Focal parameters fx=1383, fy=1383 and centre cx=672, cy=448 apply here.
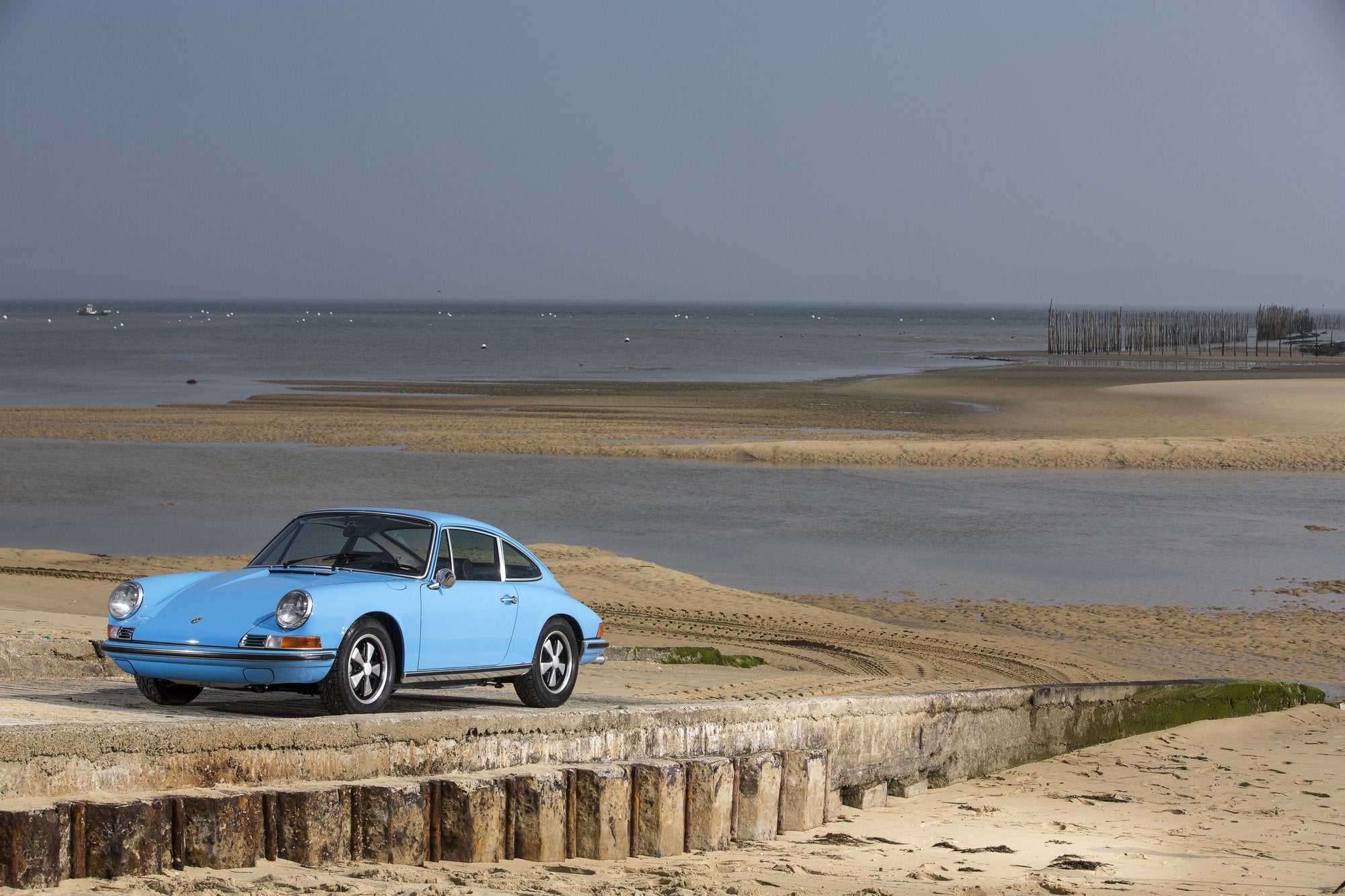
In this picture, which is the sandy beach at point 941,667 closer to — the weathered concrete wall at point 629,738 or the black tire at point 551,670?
the weathered concrete wall at point 629,738

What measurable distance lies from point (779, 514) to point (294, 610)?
17.4 m

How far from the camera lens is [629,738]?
25.4 feet

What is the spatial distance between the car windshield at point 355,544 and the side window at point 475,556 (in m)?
0.25

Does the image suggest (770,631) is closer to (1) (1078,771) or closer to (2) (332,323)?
(1) (1078,771)

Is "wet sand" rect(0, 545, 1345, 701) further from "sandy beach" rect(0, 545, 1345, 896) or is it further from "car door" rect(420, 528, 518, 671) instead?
"car door" rect(420, 528, 518, 671)

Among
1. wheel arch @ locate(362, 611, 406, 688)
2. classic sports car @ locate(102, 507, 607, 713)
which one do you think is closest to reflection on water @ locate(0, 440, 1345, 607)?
classic sports car @ locate(102, 507, 607, 713)

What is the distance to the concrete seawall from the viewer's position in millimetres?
5660

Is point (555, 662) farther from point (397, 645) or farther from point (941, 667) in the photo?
point (941, 667)

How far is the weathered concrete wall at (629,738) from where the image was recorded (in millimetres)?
6008

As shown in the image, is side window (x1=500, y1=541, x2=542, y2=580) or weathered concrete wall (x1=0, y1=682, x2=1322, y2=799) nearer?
weathered concrete wall (x1=0, y1=682, x2=1322, y2=799)

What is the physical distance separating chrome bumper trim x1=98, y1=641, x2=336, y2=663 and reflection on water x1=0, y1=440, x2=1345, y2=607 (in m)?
11.1

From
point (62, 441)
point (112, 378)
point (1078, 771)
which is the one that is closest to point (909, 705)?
point (1078, 771)

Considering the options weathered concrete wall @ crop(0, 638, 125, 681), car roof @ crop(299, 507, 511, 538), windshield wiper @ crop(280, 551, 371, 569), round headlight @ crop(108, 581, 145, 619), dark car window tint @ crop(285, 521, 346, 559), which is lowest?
weathered concrete wall @ crop(0, 638, 125, 681)

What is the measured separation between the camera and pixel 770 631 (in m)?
14.9
